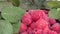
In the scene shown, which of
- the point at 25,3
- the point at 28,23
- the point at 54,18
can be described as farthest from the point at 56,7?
the point at 25,3

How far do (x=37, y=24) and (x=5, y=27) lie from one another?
120 millimetres

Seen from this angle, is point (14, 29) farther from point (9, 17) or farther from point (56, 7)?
point (56, 7)

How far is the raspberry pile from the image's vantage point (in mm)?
714

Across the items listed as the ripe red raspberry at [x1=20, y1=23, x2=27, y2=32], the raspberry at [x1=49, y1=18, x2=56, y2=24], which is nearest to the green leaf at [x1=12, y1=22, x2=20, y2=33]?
the ripe red raspberry at [x1=20, y1=23, x2=27, y2=32]

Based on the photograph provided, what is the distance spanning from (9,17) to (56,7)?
240 mm

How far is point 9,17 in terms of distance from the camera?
29.9 inches

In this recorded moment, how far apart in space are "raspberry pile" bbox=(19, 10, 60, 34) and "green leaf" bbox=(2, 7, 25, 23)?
0.08 feet

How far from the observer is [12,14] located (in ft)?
2.53

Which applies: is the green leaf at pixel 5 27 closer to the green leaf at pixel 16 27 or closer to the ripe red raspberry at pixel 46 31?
the green leaf at pixel 16 27

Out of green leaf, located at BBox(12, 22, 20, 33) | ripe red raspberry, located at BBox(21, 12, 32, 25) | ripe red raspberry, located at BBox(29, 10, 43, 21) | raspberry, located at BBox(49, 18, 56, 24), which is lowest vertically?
green leaf, located at BBox(12, 22, 20, 33)

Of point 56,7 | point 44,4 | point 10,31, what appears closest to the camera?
point 10,31

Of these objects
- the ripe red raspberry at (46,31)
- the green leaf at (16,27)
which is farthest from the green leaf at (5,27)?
the ripe red raspberry at (46,31)

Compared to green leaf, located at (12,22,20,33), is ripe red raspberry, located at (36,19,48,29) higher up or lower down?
higher up

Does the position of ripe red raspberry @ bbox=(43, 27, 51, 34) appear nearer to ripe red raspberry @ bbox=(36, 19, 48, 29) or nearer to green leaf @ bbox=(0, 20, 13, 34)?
ripe red raspberry @ bbox=(36, 19, 48, 29)
